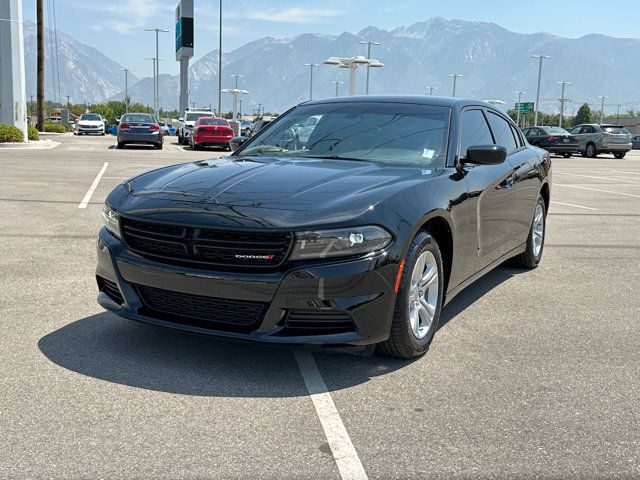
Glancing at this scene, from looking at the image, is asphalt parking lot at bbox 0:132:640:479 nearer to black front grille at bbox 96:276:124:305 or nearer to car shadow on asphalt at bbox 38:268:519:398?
→ car shadow on asphalt at bbox 38:268:519:398

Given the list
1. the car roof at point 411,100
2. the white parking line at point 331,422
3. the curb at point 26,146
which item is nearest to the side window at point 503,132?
the car roof at point 411,100

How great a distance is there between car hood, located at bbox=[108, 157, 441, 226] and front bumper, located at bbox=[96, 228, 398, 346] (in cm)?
28

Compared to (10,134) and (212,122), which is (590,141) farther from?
(10,134)

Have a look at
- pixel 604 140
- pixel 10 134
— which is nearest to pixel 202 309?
pixel 10 134

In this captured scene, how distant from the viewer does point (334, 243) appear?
359 centimetres

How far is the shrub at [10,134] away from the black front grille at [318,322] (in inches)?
997

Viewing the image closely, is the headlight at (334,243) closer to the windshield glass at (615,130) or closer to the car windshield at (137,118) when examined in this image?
the car windshield at (137,118)

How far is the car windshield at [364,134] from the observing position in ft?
16.0

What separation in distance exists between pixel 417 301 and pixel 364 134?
149 centimetres

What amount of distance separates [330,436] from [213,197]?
1477mm

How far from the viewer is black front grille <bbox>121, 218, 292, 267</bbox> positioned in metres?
3.59

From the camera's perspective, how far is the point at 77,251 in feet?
23.0

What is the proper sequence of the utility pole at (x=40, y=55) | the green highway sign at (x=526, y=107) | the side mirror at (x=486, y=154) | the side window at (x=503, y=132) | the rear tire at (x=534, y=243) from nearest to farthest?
1. the side mirror at (x=486, y=154)
2. the side window at (x=503, y=132)
3. the rear tire at (x=534, y=243)
4. the utility pole at (x=40, y=55)
5. the green highway sign at (x=526, y=107)

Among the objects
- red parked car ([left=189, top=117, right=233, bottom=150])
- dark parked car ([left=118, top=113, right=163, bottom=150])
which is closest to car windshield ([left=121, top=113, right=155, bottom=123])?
dark parked car ([left=118, top=113, right=163, bottom=150])
